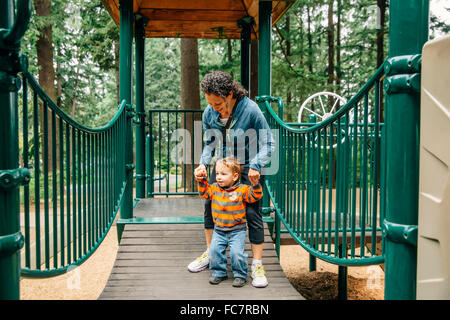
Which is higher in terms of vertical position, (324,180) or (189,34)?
(189,34)

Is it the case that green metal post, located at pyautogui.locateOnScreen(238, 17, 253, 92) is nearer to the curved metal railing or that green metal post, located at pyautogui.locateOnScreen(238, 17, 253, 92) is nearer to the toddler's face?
the curved metal railing

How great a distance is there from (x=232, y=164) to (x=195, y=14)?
130 inches

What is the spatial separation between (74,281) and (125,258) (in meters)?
5.29

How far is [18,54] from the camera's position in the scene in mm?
1423

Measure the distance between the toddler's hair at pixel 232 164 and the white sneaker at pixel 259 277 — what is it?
0.79 m

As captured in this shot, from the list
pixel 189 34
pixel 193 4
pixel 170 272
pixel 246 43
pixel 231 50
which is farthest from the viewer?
pixel 231 50

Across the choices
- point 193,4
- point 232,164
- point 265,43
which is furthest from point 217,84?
point 193,4

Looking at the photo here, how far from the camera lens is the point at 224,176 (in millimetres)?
3059

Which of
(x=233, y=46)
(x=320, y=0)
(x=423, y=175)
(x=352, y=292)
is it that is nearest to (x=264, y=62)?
(x=423, y=175)

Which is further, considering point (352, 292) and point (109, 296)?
point (352, 292)

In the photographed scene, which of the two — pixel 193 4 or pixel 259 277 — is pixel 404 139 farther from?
pixel 193 4

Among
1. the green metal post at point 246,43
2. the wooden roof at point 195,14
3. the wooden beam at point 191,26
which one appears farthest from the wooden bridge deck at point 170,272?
the wooden beam at point 191,26
